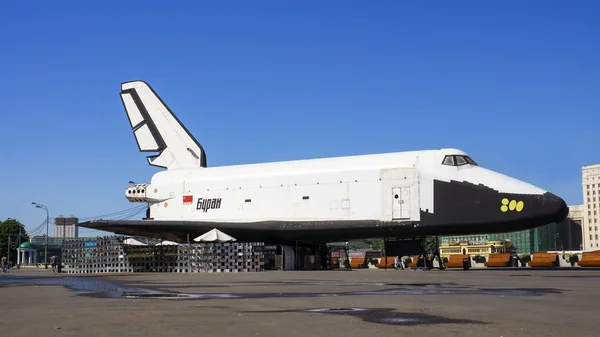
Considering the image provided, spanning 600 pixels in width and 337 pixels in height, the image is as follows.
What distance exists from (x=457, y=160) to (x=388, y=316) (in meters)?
23.2

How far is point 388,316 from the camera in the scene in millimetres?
9516

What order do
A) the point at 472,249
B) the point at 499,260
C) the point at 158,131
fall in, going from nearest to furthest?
1. the point at 158,131
2. the point at 499,260
3. the point at 472,249

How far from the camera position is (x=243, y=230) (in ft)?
121

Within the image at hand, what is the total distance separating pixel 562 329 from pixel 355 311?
333 cm

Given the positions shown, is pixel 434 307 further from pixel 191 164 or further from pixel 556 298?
pixel 191 164

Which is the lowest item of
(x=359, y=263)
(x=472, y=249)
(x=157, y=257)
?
(x=472, y=249)

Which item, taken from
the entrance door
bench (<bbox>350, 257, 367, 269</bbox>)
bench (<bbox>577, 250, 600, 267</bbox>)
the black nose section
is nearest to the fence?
the entrance door

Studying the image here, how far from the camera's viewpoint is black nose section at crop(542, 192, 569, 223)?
29344mm

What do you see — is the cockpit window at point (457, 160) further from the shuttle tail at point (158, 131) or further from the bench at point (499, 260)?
the shuttle tail at point (158, 131)

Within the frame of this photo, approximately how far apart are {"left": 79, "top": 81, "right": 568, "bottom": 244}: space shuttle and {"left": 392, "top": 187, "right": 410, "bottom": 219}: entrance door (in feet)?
0.16

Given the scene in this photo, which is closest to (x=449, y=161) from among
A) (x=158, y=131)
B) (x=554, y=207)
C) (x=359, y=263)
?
(x=554, y=207)

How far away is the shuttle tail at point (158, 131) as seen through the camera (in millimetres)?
42312

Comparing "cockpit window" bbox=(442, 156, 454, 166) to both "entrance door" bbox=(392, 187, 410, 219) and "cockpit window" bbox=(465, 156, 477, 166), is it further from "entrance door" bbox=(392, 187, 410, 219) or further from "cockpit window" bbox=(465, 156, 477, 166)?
"entrance door" bbox=(392, 187, 410, 219)

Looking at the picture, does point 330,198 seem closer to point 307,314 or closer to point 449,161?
point 449,161
